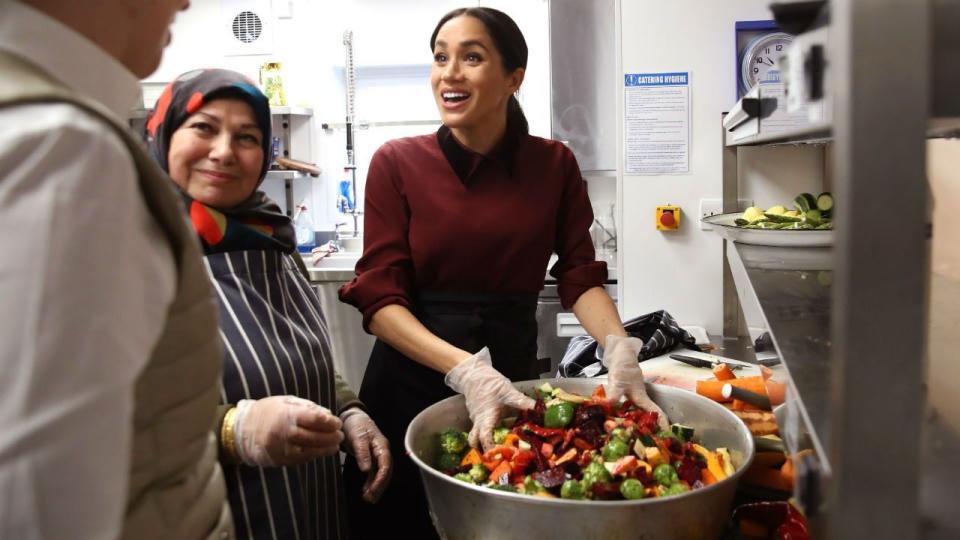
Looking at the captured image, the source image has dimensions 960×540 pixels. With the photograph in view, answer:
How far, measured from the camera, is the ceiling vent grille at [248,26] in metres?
4.55

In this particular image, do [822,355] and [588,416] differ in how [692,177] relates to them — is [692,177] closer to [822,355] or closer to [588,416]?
[588,416]

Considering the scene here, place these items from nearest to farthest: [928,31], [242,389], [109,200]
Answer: [928,31] < [109,200] < [242,389]

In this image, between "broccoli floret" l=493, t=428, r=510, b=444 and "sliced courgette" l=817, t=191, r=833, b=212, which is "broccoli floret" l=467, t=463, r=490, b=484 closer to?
"broccoli floret" l=493, t=428, r=510, b=444

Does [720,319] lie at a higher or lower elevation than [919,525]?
lower

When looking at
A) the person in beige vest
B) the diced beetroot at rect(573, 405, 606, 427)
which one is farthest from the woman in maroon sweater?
the person in beige vest

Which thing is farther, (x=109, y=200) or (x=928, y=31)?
(x=109, y=200)

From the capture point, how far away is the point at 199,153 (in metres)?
1.45

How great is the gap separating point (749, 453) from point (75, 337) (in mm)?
906

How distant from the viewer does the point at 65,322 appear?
0.50 meters

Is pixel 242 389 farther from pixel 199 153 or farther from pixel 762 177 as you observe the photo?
pixel 762 177

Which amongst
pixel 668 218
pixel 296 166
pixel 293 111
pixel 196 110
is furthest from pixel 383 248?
pixel 293 111

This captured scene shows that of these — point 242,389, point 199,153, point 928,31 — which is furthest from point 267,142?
point 928,31

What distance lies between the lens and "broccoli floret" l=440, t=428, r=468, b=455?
4.28ft

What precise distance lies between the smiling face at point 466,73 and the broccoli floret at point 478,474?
93 cm
